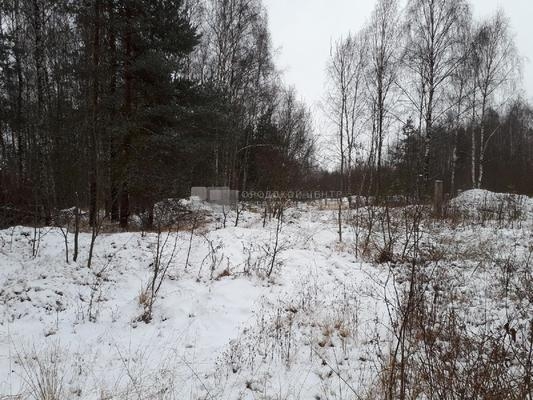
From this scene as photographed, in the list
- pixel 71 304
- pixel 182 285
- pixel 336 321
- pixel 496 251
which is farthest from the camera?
pixel 496 251

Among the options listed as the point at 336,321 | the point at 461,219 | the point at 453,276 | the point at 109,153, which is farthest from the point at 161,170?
the point at 461,219

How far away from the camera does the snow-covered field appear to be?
2.97m

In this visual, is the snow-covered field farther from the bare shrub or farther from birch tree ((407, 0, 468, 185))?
birch tree ((407, 0, 468, 185))

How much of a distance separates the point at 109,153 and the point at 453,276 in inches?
362

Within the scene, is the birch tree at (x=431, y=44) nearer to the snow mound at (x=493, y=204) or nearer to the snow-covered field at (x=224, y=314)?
the snow mound at (x=493, y=204)

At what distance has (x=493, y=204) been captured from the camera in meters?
13.5

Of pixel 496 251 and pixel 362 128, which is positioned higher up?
pixel 362 128

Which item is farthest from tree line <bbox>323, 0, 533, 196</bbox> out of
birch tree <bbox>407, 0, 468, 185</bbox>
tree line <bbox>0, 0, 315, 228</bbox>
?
tree line <bbox>0, 0, 315, 228</bbox>

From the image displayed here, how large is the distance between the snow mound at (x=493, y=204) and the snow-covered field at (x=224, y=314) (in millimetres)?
4709

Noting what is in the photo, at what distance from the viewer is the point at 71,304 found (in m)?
4.52

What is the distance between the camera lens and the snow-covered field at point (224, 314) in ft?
9.75

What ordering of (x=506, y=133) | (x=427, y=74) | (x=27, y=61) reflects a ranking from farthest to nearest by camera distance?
(x=506, y=133)
(x=27, y=61)
(x=427, y=74)

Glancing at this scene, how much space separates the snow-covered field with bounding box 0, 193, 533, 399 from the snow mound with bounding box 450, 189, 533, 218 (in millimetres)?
4709

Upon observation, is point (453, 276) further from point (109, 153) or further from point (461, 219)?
point (109, 153)
